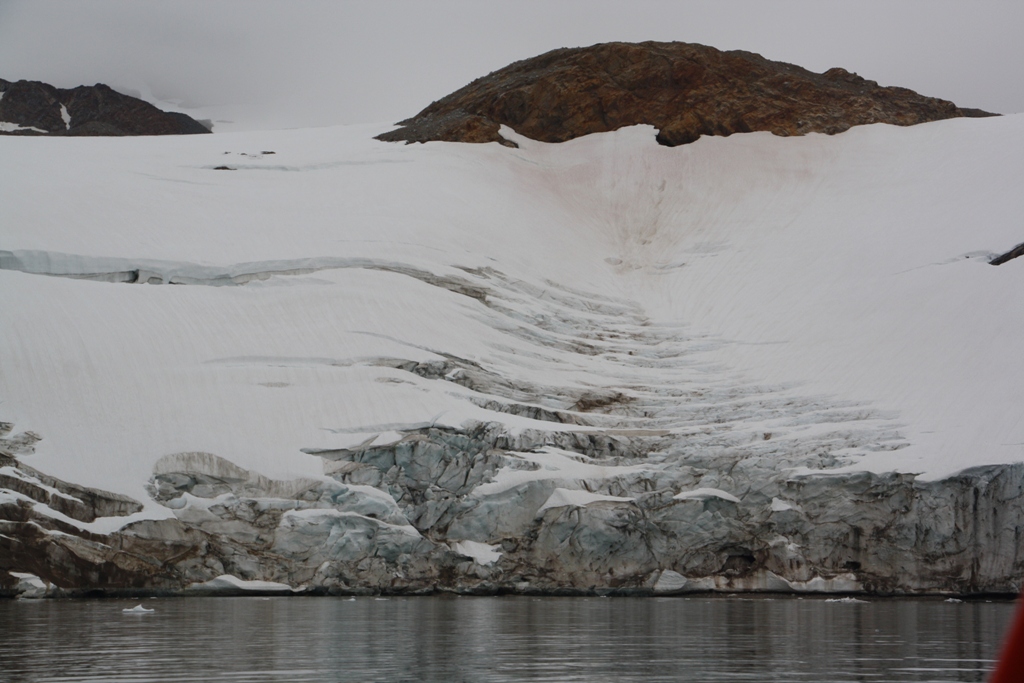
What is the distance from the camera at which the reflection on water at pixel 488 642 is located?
11.6 meters

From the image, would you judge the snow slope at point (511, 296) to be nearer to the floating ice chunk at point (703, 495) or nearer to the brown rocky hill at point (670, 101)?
the floating ice chunk at point (703, 495)

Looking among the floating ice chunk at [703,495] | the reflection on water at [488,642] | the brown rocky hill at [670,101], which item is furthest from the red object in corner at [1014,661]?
the brown rocky hill at [670,101]

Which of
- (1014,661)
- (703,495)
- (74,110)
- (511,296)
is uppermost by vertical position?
(74,110)

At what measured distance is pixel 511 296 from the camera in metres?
43.1

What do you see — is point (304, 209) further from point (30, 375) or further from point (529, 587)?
point (529, 587)

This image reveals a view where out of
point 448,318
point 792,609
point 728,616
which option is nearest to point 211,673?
point 728,616

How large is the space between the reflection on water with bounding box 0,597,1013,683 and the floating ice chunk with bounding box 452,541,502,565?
14.9 feet

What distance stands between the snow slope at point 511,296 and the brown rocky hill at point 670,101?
114 inches

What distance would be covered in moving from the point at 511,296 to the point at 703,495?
47.3 ft

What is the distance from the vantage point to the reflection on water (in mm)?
11555

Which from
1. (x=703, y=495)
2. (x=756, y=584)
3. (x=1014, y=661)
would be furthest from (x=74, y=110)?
(x=1014, y=661)

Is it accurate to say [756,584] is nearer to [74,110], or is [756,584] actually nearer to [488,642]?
[488,642]

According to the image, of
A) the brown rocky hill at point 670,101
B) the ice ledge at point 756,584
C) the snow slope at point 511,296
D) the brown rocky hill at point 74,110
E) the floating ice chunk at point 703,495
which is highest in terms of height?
the brown rocky hill at point 74,110

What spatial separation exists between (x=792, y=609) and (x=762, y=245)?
3012cm
